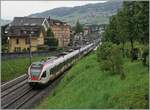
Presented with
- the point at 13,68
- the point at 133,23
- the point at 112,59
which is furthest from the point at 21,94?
the point at 13,68

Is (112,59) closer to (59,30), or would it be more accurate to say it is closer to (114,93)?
(114,93)

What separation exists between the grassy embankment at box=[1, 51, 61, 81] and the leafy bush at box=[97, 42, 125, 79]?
1624 centimetres

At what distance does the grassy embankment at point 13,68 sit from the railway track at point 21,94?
3807mm

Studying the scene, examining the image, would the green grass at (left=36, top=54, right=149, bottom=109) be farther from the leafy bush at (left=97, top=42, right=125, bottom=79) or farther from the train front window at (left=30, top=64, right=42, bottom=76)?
the train front window at (left=30, top=64, right=42, bottom=76)

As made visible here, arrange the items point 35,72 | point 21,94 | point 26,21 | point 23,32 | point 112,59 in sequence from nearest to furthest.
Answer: point 112,59 → point 21,94 → point 35,72 → point 23,32 → point 26,21

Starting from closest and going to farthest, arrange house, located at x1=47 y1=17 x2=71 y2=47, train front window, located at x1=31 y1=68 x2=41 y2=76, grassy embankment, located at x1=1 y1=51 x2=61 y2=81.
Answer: train front window, located at x1=31 y1=68 x2=41 y2=76 < grassy embankment, located at x1=1 y1=51 x2=61 y2=81 < house, located at x1=47 y1=17 x2=71 y2=47

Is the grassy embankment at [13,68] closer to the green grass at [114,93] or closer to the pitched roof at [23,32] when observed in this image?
the pitched roof at [23,32]

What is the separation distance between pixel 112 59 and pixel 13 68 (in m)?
26.7

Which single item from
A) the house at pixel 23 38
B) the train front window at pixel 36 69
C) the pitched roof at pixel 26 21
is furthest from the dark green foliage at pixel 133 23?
the pitched roof at pixel 26 21

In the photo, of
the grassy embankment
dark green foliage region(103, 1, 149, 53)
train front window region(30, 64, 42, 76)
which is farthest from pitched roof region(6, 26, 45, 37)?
train front window region(30, 64, 42, 76)

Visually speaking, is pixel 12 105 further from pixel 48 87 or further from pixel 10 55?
pixel 10 55

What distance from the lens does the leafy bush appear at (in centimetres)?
2736

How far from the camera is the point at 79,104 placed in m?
21.6

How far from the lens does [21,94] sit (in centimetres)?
3406
